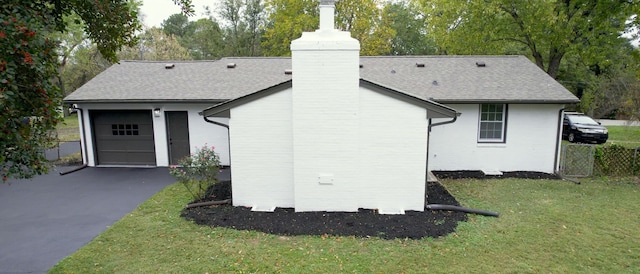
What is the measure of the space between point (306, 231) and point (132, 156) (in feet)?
29.5

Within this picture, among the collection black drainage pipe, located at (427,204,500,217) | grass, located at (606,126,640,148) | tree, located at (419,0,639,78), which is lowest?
grass, located at (606,126,640,148)

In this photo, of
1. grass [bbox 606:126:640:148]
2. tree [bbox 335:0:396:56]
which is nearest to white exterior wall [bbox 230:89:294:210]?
tree [bbox 335:0:396:56]

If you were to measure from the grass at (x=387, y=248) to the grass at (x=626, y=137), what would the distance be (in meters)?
13.7

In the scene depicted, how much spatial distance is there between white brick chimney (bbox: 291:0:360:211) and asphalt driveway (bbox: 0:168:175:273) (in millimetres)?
4226

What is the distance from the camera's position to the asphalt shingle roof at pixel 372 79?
1167 cm

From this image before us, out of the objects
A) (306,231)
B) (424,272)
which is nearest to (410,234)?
(424,272)

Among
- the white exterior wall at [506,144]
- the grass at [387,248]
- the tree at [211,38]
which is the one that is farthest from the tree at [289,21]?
the grass at [387,248]

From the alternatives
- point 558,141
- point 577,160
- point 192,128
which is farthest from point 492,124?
point 192,128

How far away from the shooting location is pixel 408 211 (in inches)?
310

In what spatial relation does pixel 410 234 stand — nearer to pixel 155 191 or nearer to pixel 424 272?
pixel 424 272

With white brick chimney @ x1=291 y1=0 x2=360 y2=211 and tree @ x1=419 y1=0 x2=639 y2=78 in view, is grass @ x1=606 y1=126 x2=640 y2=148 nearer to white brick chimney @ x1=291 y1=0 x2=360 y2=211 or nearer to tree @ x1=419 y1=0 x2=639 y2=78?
tree @ x1=419 y1=0 x2=639 y2=78

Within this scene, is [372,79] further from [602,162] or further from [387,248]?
[387,248]

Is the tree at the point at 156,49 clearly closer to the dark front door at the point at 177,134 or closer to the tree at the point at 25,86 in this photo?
the dark front door at the point at 177,134

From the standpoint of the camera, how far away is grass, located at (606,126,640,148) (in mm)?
18750
